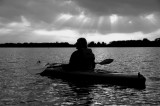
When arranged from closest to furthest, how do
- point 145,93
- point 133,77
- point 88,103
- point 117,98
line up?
point 88,103, point 117,98, point 145,93, point 133,77

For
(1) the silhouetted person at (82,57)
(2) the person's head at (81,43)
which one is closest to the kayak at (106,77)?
(1) the silhouetted person at (82,57)

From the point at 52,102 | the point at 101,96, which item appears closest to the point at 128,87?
the point at 101,96

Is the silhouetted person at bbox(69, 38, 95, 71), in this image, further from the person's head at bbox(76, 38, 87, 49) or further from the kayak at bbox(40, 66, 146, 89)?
the kayak at bbox(40, 66, 146, 89)

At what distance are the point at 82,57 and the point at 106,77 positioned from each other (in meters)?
2.00

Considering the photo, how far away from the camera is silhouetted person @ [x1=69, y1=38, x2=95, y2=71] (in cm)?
1574

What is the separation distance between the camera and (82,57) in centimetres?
1598

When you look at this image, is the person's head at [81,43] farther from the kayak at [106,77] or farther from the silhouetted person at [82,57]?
the kayak at [106,77]

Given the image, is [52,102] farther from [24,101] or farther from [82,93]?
[82,93]

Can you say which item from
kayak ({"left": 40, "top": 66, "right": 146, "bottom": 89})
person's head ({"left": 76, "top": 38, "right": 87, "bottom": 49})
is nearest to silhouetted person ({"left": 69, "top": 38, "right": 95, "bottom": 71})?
person's head ({"left": 76, "top": 38, "right": 87, "bottom": 49})

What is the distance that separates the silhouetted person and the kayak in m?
0.47

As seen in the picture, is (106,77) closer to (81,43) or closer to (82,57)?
(82,57)

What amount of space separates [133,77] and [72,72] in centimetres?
393

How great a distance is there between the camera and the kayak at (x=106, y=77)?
1429cm

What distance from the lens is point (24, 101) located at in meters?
11.6
